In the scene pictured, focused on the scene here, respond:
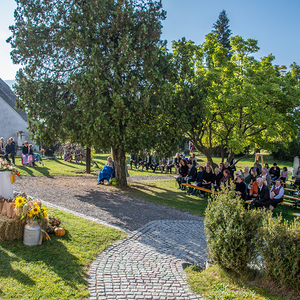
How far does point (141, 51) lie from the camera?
12031 millimetres

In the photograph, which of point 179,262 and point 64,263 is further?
point 179,262

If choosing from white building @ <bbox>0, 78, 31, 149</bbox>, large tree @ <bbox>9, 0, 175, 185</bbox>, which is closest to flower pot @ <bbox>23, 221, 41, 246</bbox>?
large tree @ <bbox>9, 0, 175, 185</bbox>

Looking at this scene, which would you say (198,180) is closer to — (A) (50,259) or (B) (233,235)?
(B) (233,235)

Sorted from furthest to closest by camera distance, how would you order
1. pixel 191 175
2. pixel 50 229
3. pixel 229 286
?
pixel 191 175, pixel 50 229, pixel 229 286

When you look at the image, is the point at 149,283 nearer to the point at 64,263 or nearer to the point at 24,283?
the point at 64,263

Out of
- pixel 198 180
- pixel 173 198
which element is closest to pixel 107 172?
pixel 173 198

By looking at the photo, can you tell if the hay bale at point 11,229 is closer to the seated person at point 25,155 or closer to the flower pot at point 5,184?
the flower pot at point 5,184

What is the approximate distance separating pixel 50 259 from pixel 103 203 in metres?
5.48

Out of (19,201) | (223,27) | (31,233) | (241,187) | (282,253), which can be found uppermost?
(223,27)

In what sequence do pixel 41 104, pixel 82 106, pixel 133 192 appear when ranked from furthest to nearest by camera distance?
pixel 133 192 → pixel 41 104 → pixel 82 106

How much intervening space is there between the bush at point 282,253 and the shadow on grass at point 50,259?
10.4ft

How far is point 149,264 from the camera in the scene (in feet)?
19.6

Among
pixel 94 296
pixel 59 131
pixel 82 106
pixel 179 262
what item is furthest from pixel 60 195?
pixel 94 296

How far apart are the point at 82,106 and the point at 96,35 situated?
10.3ft
